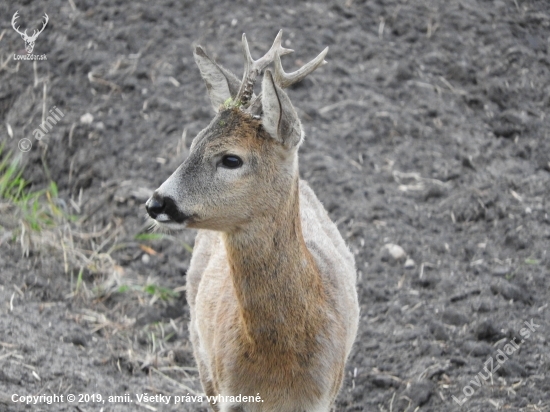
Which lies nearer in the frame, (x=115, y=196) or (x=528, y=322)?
(x=528, y=322)

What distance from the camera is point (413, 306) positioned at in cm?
609

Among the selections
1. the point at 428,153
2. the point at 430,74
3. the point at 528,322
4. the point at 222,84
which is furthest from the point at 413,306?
the point at 430,74

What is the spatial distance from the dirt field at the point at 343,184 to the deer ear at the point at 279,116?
213 centimetres

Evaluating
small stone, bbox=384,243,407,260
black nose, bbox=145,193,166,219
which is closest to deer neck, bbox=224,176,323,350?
black nose, bbox=145,193,166,219

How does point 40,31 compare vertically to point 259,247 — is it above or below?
below

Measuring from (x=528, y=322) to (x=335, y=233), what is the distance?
146cm

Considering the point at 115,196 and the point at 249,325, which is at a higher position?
the point at 249,325

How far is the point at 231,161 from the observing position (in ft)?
13.1

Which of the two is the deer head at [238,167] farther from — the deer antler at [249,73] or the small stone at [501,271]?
the small stone at [501,271]

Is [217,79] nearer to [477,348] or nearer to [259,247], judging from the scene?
[259,247]

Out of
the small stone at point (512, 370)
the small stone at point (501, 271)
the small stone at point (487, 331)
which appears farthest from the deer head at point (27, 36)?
the small stone at point (512, 370)

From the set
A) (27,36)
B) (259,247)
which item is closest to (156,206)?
(259,247)

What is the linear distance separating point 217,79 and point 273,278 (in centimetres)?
109

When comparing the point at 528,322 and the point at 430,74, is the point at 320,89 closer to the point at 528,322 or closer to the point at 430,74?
the point at 430,74
